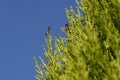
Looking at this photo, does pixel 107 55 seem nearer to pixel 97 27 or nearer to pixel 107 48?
pixel 107 48

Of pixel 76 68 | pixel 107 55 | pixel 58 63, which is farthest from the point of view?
pixel 58 63

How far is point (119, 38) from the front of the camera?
299 inches

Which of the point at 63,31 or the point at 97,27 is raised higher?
the point at 63,31

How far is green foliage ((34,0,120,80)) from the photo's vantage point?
7.03 metres

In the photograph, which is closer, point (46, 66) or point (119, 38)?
point (119, 38)

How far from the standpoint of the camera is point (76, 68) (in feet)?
23.1

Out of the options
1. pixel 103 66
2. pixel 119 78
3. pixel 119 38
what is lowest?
pixel 119 78

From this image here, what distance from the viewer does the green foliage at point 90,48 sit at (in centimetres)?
703

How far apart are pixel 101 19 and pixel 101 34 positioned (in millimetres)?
386

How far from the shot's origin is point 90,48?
7328 mm

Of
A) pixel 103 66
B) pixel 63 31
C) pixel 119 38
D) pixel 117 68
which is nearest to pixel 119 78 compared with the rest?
pixel 117 68

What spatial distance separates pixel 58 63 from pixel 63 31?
1136 millimetres

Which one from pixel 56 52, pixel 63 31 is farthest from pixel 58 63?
pixel 63 31

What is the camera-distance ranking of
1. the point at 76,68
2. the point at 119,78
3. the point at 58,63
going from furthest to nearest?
1. the point at 58,63
2. the point at 76,68
3. the point at 119,78
